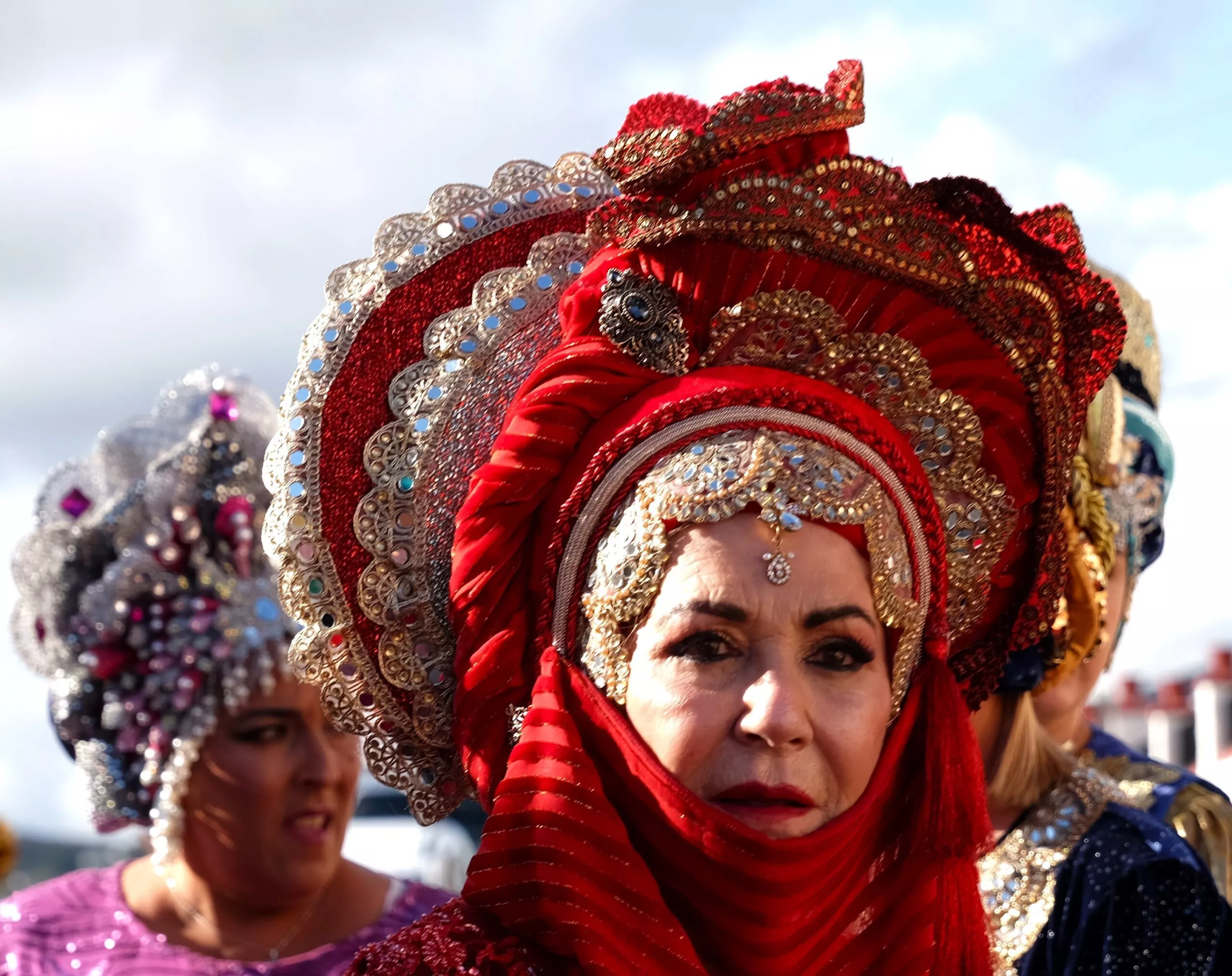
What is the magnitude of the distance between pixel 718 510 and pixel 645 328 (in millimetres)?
384

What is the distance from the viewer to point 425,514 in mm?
3199

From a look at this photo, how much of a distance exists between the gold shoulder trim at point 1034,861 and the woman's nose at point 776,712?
943 mm

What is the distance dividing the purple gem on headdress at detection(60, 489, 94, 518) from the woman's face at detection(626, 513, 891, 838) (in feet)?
11.3

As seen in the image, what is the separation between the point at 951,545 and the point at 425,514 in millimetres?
974

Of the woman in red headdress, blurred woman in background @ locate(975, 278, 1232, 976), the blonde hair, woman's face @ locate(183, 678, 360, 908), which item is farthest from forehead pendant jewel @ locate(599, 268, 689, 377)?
woman's face @ locate(183, 678, 360, 908)

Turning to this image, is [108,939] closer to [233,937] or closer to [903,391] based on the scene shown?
[233,937]

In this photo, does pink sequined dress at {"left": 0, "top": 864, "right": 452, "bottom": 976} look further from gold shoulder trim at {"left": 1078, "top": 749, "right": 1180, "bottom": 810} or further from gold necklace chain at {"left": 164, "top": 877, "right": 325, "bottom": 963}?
gold shoulder trim at {"left": 1078, "top": 749, "right": 1180, "bottom": 810}

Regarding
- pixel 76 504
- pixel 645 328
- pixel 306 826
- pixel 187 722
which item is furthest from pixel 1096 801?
pixel 76 504

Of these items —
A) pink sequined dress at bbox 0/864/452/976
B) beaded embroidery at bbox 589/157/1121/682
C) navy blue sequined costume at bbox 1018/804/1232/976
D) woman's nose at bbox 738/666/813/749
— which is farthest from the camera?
pink sequined dress at bbox 0/864/452/976

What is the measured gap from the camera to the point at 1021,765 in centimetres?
378

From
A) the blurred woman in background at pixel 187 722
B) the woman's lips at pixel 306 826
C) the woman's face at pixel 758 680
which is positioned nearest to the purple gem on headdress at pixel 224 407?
the blurred woman in background at pixel 187 722

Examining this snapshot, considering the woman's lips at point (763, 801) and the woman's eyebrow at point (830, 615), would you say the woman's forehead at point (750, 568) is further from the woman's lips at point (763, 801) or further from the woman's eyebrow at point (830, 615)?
the woman's lips at point (763, 801)

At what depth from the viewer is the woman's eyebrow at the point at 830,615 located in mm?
2787

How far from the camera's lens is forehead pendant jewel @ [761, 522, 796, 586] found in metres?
2.76
